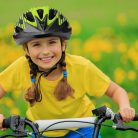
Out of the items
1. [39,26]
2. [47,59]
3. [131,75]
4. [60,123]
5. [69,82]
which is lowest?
[131,75]

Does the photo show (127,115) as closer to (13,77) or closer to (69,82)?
(69,82)

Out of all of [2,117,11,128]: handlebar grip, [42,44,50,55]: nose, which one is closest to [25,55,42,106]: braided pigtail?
[42,44,50,55]: nose

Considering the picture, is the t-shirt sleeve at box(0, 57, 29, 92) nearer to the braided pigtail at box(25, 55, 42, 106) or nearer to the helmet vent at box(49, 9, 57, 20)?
the braided pigtail at box(25, 55, 42, 106)

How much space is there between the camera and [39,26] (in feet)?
14.0

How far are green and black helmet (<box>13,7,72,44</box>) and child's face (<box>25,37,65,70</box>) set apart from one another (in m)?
0.04

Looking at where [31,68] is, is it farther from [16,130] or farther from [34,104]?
[16,130]

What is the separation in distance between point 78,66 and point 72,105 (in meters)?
0.27

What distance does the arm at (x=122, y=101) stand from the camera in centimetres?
385

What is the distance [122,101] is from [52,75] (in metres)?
0.54

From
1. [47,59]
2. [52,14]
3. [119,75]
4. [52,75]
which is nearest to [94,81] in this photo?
[52,75]

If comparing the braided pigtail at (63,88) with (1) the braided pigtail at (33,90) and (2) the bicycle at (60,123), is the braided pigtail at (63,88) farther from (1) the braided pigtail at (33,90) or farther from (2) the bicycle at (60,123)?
(2) the bicycle at (60,123)

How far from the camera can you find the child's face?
13.9 ft

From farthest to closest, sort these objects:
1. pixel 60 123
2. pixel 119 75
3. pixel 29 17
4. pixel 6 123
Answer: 1. pixel 119 75
2. pixel 29 17
3. pixel 60 123
4. pixel 6 123

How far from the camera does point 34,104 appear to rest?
4512 millimetres
